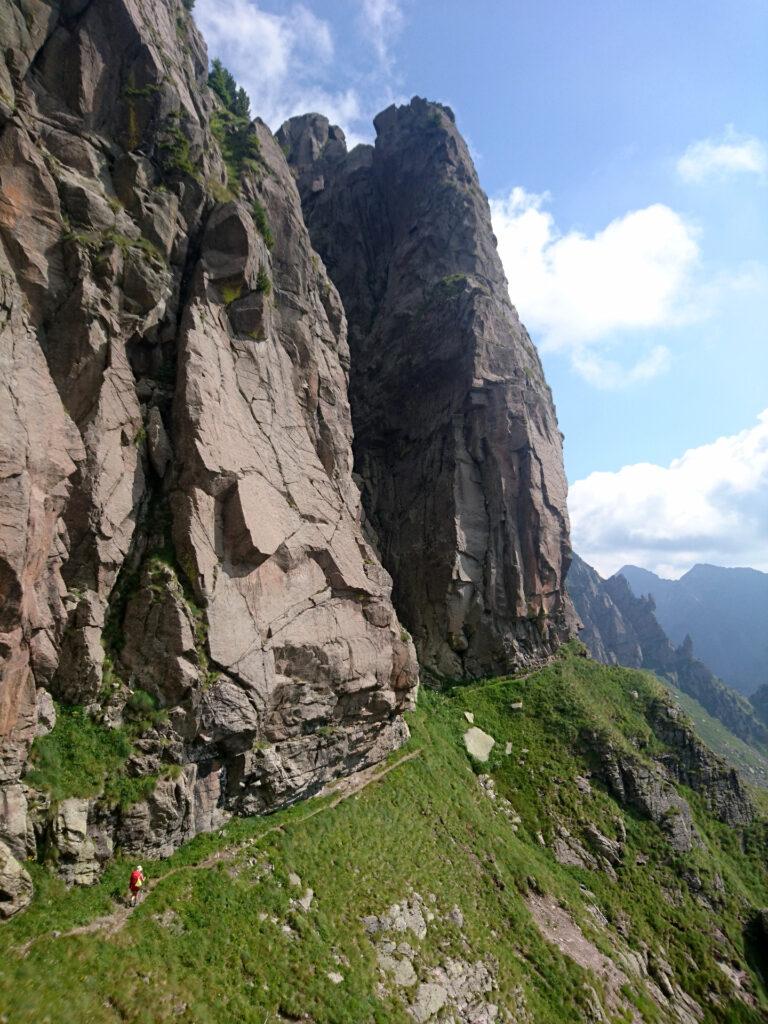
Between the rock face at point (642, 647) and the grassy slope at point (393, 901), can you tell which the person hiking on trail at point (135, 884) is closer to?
the grassy slope at point (393, 901)

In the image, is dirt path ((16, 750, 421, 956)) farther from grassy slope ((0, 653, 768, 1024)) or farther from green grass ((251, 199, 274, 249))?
green grass ((251, 199, 274, 249))

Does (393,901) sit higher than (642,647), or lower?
lower

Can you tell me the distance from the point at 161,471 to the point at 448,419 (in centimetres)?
3691

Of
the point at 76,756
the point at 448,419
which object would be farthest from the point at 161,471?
the point at 448,419

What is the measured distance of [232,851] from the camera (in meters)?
20.7

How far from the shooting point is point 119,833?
18.1 meters

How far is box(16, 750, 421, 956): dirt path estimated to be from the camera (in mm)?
15266

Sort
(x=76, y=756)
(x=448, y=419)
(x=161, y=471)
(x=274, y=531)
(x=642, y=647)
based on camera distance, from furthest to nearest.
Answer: (x=642, y=647)
(x=448, y=419)
(x=274, y=531)
(x=161, y=471)
(x=76, y=756)

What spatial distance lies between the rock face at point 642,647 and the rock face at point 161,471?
376 feet

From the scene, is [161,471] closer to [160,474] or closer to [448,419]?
[160,474]

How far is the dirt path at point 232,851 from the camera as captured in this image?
15266 millimetres

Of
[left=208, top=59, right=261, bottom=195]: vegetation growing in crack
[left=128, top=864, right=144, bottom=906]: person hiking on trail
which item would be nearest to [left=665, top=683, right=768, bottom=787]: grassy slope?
[left=128, top=864, right=144, bottom=906]: person hiking on trail

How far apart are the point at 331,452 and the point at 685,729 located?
38811mm

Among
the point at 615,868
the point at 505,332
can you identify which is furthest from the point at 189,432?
the point at 505,332
